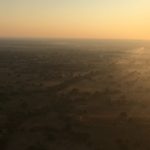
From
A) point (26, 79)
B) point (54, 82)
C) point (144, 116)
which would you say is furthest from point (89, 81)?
point (144, 116)

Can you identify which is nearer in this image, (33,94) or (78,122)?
(78,122)

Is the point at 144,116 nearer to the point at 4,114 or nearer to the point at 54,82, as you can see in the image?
the point at 4,114

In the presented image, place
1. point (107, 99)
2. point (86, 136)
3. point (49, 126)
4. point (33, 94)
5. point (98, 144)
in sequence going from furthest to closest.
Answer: point (33, 94), point (107, 99), point (49, 126), point (86, 136), point (98, 144)

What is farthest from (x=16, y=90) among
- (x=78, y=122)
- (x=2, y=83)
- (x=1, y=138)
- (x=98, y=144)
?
(x=98, y=144)

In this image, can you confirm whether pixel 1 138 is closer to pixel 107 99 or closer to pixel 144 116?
pixel 144 116

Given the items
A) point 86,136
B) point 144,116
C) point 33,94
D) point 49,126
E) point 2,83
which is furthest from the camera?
point 2,83

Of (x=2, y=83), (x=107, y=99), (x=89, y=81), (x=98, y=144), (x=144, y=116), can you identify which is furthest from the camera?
(x=89, y=81)

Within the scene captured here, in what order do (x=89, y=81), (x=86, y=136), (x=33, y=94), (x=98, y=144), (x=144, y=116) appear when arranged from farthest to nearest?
(x=89, y=81) → (x=33, y=94) → (x=144, y=116) → (x=86, y=136) → (x=98, y=144)

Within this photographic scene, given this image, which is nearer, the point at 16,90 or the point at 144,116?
the point at 144,116
